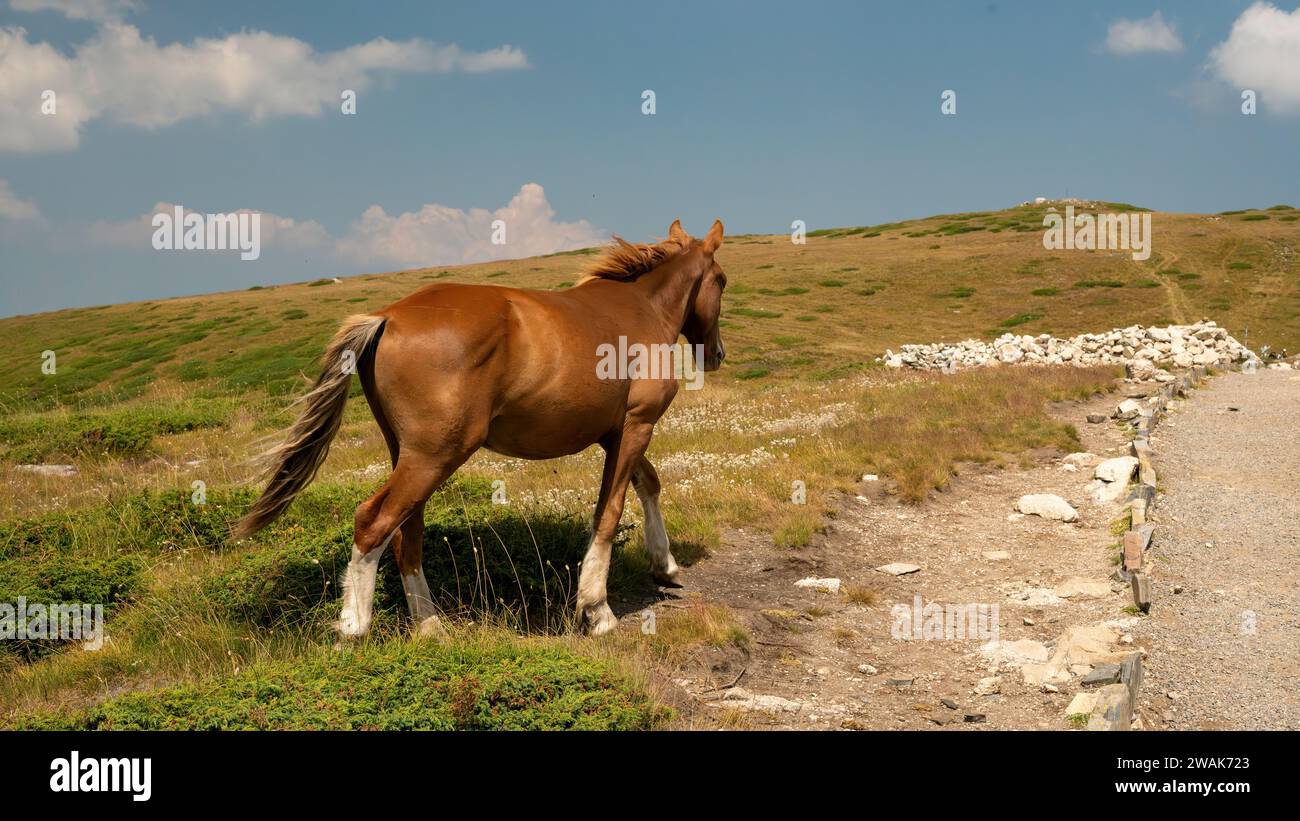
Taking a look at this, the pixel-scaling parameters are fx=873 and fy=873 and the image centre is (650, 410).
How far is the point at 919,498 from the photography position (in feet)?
41.9

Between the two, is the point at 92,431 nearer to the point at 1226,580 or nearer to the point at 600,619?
the point at 600,619

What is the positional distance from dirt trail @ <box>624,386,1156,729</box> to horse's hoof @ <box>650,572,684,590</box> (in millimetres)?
219

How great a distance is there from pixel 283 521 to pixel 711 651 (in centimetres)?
581

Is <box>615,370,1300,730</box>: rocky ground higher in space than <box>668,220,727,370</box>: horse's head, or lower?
lower

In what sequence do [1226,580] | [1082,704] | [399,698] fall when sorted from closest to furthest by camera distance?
[399,698] → [1082,704] → [1226,580]

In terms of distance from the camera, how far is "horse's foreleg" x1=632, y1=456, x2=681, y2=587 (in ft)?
29.0

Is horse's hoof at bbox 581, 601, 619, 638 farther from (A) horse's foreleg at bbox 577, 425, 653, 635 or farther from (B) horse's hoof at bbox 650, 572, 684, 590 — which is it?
(B) horse's hoof at bbox 650, 572, 684, 590

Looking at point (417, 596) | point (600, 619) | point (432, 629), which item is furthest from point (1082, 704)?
point (417, 596)

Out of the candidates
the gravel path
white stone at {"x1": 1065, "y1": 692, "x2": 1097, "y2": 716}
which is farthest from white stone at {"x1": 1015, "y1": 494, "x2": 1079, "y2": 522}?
white stone at {"x1": 1065, "y1": 692, "x2": 1097, "y2": 716}

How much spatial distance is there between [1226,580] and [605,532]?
22.3 ft

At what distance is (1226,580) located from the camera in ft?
30.7

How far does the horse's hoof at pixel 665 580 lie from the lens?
29.7 ft
